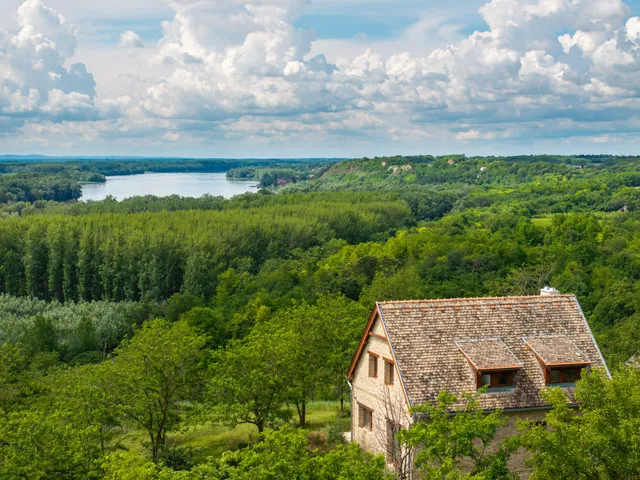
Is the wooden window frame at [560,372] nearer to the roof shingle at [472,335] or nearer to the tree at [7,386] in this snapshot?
the roof shingle at [472,335]

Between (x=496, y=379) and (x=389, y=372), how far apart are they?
15.2 feet

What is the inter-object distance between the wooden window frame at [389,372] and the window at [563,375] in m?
6.50

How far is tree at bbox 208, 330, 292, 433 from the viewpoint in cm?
3591

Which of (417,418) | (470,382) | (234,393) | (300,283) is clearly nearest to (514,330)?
(470,382)

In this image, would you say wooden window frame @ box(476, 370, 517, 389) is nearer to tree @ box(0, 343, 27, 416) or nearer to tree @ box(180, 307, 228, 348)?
tree @ box(0, 343, 27, 416)

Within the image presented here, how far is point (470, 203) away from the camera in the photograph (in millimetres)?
194375

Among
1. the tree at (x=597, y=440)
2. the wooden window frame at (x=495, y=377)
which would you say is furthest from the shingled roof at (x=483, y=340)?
the tree at (x=597, y=440)

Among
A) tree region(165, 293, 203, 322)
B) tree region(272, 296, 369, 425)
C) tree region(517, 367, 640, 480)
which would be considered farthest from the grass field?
tree region(165, 293, 203, 322)

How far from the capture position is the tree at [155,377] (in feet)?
115

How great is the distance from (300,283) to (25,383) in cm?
5195

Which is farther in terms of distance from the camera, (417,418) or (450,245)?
(450,245)

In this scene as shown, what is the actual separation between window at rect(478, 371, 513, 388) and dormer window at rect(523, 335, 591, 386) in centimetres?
160

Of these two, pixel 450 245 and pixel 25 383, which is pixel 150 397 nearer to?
pixel 25 383

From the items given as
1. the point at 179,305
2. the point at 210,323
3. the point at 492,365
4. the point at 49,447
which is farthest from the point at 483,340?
the point at 179,305
